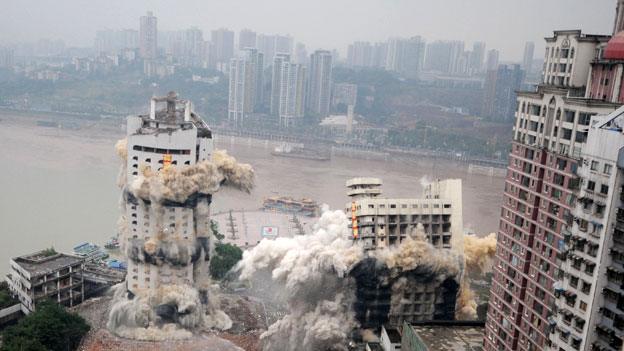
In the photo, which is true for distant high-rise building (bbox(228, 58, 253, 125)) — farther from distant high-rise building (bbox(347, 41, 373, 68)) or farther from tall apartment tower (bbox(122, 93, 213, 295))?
tall apartment tower (bbox(122, 93, 213, 295))

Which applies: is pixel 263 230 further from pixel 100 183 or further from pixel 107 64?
pixel 107 64

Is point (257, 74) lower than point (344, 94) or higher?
higher

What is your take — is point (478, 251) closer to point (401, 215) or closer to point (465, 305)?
point (465, 305)

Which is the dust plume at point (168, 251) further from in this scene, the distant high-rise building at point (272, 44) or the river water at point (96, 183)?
the distant high-rise building at point (272, 44)

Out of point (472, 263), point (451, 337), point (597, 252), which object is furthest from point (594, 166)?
point (472, 263)

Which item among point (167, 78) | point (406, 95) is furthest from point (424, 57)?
point (167, 78)
